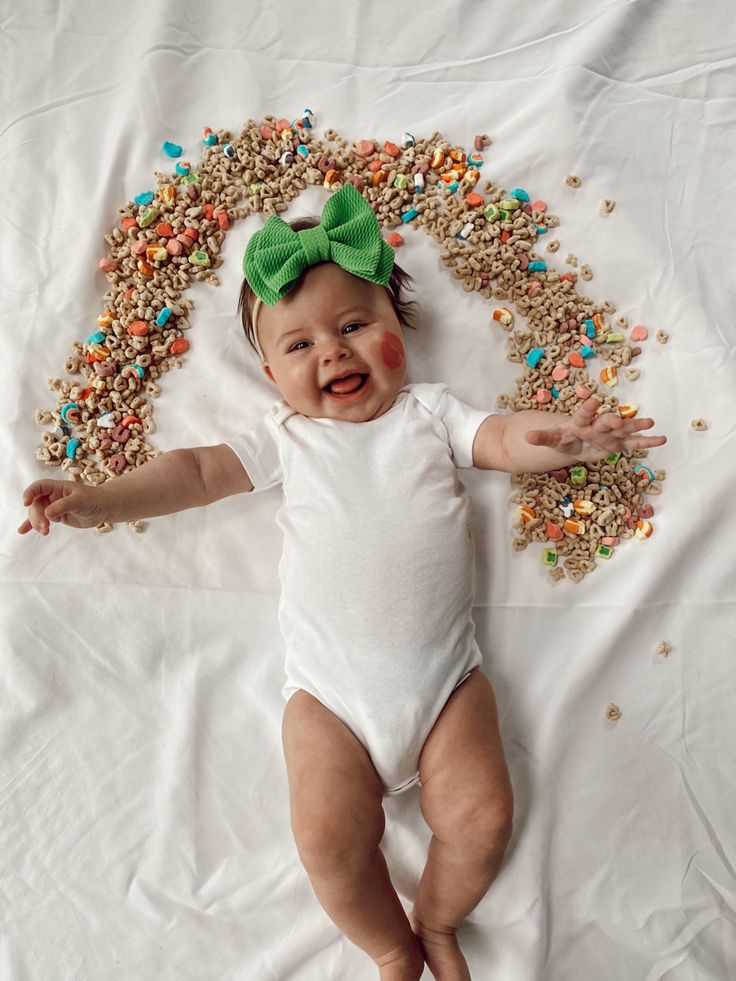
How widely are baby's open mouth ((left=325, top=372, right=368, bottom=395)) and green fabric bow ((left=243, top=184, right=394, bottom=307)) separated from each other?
0.46ft

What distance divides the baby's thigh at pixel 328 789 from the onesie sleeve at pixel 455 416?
16.9 inches

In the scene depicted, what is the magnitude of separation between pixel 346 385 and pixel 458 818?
622 millimetres

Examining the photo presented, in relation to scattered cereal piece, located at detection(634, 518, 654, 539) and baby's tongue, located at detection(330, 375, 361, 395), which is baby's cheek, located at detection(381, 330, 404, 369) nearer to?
baby's tongue, located at detection(330, 375, 361, 395)

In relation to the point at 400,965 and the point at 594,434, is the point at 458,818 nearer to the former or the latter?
the point at 400,965

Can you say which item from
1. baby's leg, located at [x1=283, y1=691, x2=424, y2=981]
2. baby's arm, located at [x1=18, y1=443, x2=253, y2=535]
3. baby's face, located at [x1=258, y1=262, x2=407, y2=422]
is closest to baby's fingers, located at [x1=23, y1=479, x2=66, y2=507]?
baby's arm, located at [x1=18, y1=443, x2=253, y2=535]

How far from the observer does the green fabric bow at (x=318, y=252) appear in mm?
1148

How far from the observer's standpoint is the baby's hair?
1.28 meters

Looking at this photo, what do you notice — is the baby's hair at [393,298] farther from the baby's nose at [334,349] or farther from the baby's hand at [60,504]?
the baby's hand at [60,504]

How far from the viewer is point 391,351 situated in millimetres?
1172

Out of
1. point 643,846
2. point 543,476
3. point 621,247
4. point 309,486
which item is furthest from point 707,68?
point 643,846

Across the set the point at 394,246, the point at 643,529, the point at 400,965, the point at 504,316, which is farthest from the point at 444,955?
the point at 394,246

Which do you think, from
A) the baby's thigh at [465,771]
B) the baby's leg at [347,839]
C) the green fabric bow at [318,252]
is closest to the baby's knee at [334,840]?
the baby's leg at [347,839]

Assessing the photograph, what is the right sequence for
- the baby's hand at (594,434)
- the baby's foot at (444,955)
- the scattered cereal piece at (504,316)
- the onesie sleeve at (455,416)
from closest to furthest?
the baby's hand at (594,434)
the baby's foot at (444,955)
the onesie sleeve at (455,416)
the scattered cereal piece at (504,316)

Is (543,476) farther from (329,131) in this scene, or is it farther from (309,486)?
(329,131)
